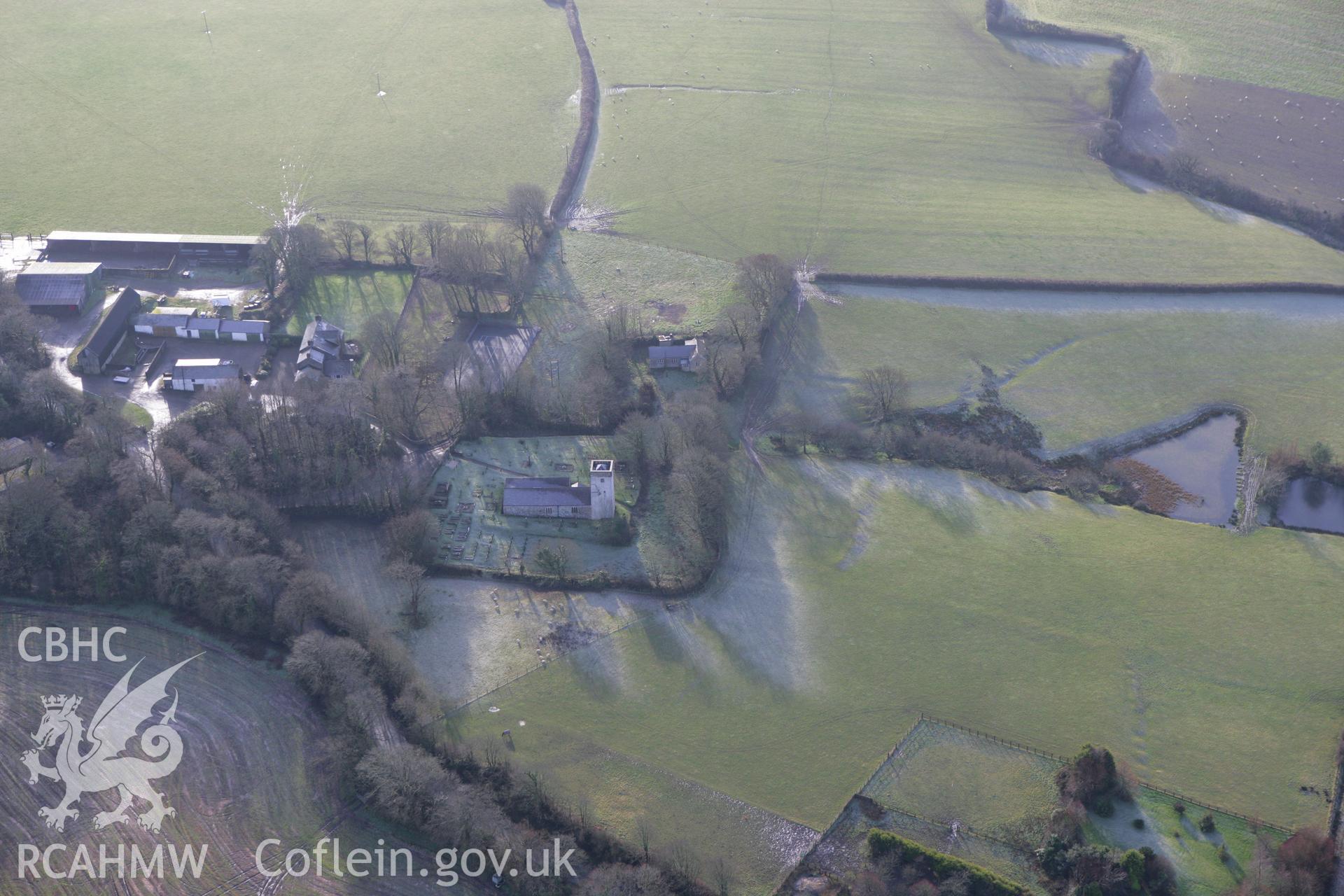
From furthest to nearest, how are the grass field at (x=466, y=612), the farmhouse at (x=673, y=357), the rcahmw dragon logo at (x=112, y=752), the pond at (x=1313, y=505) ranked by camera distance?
the farmhouse at (x=673, y=357) < the pond at (x=1313, y=505) < the grass field at (x=466, y=612) < the rcahmw dragon logo at (x=112, y=752)

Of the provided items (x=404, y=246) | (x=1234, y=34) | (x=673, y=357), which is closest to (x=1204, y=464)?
(x=673, y=357)

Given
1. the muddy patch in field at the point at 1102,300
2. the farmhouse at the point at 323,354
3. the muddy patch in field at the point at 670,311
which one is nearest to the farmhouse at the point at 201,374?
the farmhouse at the point at 323,354

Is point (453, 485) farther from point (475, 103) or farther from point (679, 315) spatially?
point (475, 103)

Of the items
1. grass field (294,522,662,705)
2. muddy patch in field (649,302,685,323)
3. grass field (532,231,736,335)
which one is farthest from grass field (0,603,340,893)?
muddy patch in field (649,302,685,323)

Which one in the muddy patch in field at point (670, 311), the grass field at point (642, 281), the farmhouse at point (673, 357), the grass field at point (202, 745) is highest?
the grass field at point (642, 281)

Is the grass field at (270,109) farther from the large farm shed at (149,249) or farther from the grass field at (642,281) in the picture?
the grass field at (642,281)

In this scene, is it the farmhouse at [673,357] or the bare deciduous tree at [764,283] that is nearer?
the farmhouse at [673,357]
